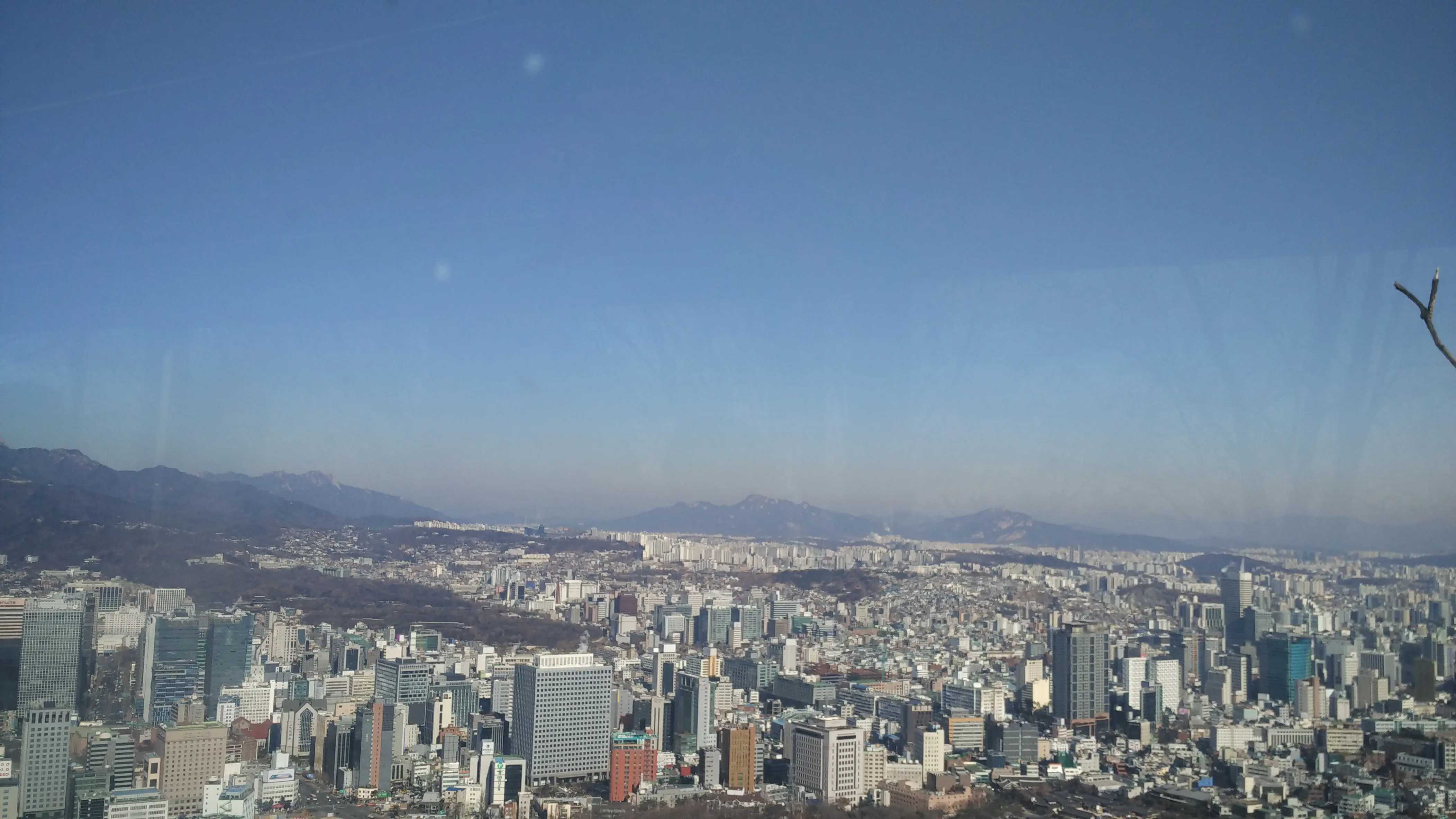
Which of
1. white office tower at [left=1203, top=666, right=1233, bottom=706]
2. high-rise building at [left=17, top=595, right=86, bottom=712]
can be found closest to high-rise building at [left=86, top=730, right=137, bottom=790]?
high-rise building at [left=17, top=595, right=86, bottom=712]

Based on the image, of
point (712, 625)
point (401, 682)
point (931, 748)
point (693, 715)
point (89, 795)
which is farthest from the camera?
point (712, 625)

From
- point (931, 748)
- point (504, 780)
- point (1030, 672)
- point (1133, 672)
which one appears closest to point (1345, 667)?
point (1133, 672)

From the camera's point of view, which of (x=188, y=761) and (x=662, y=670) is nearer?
(x=188, y=761)

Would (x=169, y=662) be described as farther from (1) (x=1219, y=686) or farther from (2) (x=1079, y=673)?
(1) (x=1219, y=686)

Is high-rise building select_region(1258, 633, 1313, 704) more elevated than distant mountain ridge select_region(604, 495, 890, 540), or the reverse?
distant mountain ridge select_region(604, 495, 890, 540)

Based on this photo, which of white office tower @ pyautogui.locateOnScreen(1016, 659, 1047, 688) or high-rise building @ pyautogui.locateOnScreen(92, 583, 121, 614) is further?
white office tower @ pyautogui.locateOnScreen(1016, 659, 1047, 688)

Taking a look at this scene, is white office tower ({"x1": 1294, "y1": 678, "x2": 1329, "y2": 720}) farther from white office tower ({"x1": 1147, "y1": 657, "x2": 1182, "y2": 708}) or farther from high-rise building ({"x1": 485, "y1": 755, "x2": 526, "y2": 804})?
high-rise building ({"x1": 485, "y1": 755, "x2": 526, "y2": 804})

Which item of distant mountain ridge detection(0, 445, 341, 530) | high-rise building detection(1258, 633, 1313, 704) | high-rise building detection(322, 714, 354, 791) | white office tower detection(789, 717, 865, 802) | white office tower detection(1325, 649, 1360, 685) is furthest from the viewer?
high-rise building detection(1258, 633, 1313, 704)

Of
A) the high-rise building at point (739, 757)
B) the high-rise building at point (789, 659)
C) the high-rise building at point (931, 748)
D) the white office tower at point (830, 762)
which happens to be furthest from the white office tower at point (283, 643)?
the high-rise building at point (931, 748)
